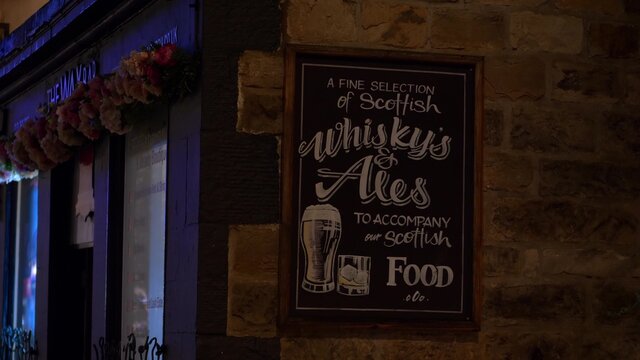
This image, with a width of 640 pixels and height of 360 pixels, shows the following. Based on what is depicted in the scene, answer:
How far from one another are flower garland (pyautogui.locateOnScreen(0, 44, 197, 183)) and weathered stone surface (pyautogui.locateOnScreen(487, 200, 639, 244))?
68.9 inches

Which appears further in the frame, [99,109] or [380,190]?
[99,109]

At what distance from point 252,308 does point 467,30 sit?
5.93 feet

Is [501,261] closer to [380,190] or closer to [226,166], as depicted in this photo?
[380,190]

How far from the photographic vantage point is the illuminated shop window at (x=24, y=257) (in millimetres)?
10398

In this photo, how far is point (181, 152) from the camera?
6.47m

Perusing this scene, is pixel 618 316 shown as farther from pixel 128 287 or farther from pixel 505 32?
pixel 128 287

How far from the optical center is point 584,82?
6.63 m

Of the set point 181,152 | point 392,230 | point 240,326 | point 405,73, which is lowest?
point 240,326

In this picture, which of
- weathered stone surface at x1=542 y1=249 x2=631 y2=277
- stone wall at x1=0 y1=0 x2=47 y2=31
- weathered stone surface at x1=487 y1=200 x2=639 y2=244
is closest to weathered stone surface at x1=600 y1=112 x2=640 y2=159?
weathered stone surface at x1=487 y1=200 x2=639 y2=244

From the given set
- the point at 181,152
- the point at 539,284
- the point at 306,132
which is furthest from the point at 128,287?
the point at 539,284

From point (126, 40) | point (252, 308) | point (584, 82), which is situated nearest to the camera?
point (252, 308)

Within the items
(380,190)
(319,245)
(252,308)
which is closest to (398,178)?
(380,190)

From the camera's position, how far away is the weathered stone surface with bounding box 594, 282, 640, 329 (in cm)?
657

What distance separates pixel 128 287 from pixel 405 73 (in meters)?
2.52
